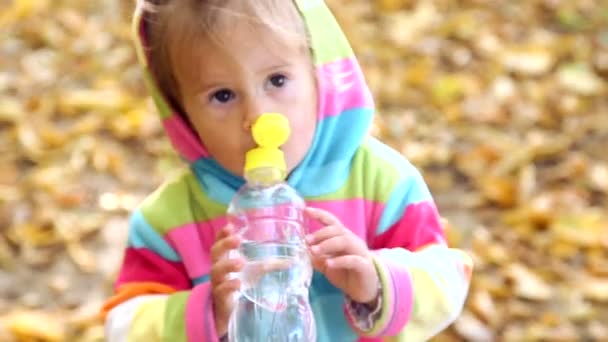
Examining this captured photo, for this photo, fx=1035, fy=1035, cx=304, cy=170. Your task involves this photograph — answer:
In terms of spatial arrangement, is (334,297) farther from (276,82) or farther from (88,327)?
(88,327)

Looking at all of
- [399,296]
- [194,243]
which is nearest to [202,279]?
[194,243]

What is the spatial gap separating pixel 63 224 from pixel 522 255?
0.90 m

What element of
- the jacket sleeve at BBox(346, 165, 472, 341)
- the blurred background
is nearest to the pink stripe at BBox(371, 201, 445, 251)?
the jacket sleeve at BBox(346, 165, 472, 341)

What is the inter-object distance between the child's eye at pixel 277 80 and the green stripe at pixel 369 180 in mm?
162

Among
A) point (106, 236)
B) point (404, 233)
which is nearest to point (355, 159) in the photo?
point (404, 233)

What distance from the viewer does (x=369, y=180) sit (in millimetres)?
1191

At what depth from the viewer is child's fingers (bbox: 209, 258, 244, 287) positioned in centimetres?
103

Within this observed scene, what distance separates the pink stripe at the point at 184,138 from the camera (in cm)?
120

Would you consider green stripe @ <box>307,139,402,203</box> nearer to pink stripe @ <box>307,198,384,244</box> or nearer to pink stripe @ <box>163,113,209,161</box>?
pink stripe @ <box>307,198,384,244</box>

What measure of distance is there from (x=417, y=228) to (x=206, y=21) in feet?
1.10

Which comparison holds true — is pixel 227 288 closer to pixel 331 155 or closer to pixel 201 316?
pixel 201 316

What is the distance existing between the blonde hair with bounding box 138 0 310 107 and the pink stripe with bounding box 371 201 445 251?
0.23 m

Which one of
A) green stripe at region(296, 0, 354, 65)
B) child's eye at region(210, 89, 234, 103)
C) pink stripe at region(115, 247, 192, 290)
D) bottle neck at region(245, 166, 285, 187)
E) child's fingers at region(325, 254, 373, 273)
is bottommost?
pink stripe at region(115, 247, 192, 290)

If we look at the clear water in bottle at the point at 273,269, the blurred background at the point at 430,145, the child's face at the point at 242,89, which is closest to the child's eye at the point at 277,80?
the child's face at the point at 242,89
